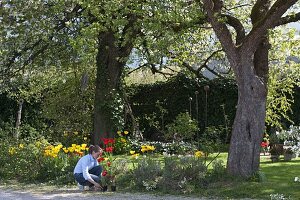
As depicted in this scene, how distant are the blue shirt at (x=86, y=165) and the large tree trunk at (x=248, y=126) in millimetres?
2692

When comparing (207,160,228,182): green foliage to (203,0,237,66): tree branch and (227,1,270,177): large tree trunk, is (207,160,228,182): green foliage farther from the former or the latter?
(203,0,237,66): tree branch

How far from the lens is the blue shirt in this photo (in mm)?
9133

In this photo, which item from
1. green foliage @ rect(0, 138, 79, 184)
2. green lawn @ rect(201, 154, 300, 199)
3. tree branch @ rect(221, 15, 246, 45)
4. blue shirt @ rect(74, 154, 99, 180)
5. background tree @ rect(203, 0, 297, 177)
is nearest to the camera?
green lawn @ rect(201, 154, 300, 199)

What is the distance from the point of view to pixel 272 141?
15.2 m

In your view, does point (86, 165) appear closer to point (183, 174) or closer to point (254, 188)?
point (183, 174)

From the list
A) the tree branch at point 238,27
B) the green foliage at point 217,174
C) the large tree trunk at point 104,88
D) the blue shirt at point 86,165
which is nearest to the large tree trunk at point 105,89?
the large tree trunk at point 104,88

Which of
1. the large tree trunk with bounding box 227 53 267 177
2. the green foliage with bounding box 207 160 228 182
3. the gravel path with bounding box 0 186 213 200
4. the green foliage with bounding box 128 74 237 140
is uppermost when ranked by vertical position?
Result: the green foliage with bounding box 128 74 237 140

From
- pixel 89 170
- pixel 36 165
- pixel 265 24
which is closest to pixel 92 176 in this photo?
pixel 89 170

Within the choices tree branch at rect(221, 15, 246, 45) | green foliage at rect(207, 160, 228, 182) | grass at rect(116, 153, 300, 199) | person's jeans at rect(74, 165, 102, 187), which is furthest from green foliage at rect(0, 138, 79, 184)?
tree branch at rect(221, 15, 246, 45)

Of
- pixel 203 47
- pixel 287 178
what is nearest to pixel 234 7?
pixel 203 47

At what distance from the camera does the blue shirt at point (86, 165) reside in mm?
9133

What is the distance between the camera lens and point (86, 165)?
9305 mm

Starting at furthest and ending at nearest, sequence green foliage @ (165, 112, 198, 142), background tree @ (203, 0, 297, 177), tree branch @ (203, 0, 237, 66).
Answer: green foliage @ (165, 112, 198, 142) < tree branch @ (203, 0, 237, 66) < background tree @ (203, 0, 297, 177)

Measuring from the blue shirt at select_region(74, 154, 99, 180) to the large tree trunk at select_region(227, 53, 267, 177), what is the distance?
2.69 m
